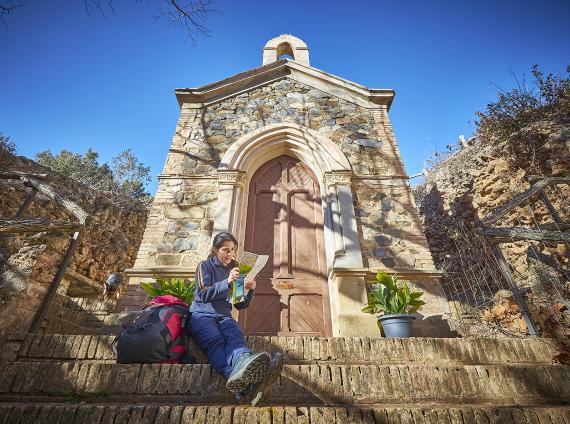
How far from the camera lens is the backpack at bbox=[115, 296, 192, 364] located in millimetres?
2111

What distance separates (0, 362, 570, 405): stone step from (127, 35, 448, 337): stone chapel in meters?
2.00

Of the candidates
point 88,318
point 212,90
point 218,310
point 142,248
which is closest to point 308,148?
point 212,90

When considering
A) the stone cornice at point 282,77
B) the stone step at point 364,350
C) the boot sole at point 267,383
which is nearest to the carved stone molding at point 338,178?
the stone cornice at point 282,77

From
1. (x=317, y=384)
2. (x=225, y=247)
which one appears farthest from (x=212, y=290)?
(x=317, y=384)

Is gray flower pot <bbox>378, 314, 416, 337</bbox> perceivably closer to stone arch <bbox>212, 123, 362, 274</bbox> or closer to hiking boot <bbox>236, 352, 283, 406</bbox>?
stone arch <bbox>212, 123, 362, 274</bbox>

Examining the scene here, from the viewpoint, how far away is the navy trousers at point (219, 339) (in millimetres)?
2045

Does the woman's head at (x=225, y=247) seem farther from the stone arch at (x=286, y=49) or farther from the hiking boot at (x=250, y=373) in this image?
the stone arch at (x=286, y=49)

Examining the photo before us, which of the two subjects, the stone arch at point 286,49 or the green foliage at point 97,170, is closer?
the stone arch at point 286,49

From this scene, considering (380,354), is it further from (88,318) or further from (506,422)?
(88,318)

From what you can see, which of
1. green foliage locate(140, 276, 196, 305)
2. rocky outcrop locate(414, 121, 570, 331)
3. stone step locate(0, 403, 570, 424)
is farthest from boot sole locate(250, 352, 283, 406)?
rocky outcrop locate(414, 121, 570, 331)

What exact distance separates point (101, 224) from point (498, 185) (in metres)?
11.8

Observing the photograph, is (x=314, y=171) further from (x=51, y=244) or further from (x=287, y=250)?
(x=51, y=244)

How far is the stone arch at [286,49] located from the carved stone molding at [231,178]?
4296 mm

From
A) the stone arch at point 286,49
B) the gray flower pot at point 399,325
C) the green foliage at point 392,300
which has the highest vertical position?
the stone arch at point 286,49
